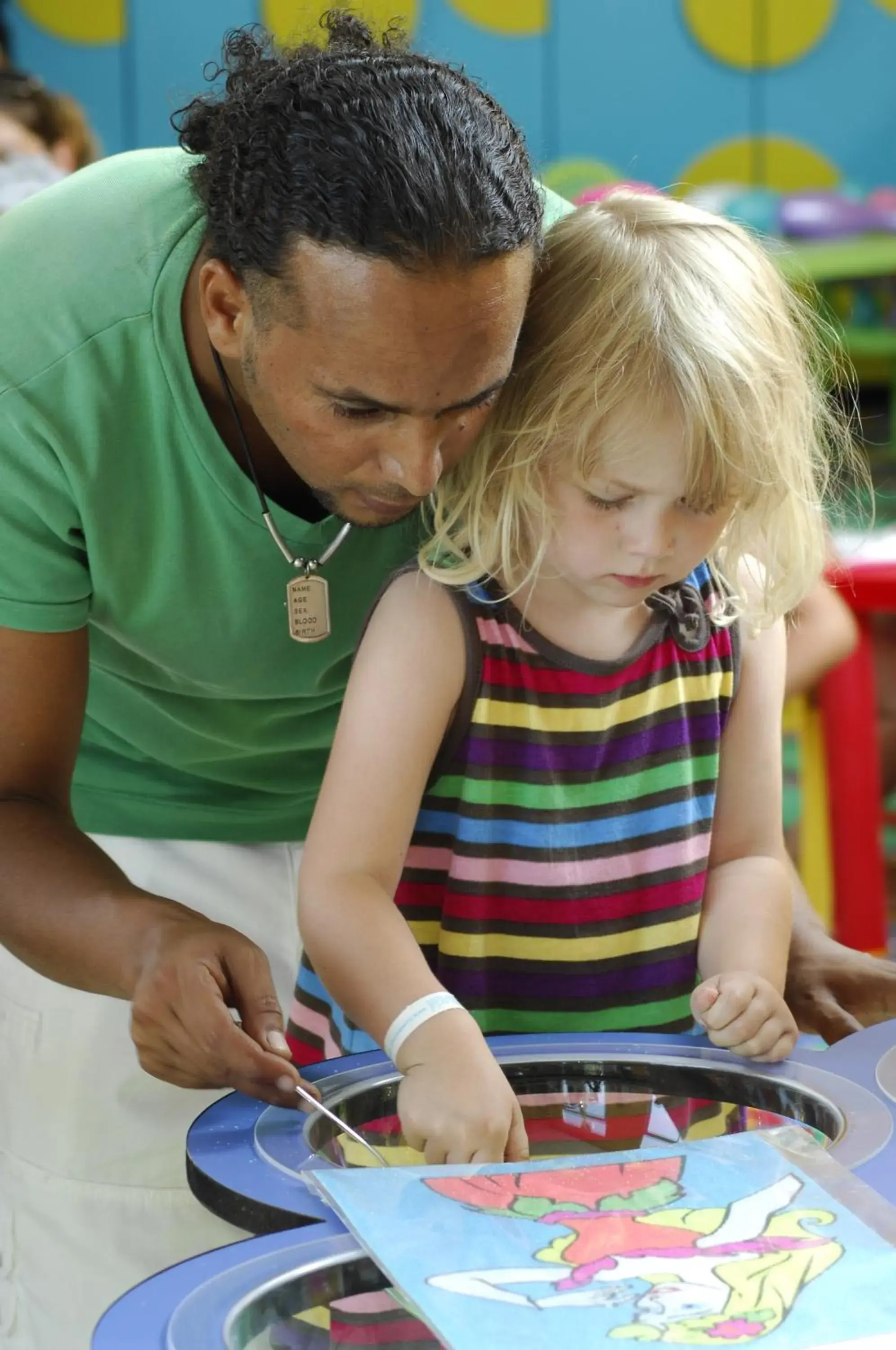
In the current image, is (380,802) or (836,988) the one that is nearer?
(380,802)

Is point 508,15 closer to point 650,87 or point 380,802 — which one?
point 650,87

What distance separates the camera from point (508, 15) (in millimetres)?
4844

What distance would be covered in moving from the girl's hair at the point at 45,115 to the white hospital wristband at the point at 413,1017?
6.84 ft

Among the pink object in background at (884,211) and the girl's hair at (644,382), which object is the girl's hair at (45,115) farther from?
the pink object in background at (884,211)

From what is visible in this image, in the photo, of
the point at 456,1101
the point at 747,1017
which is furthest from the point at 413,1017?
the point at 747,1017

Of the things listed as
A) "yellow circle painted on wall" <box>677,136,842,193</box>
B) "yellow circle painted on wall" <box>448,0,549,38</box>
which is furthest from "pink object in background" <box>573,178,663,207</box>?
"yellow circle painted on wall" <box>677,136,842,193</box>

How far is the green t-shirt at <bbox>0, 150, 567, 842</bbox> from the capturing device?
109 centimetres

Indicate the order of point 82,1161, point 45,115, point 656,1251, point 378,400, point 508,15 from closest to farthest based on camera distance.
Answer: point 656,1251 → point 378,400 → point 82,1161 → point 45,115 → point 508,15

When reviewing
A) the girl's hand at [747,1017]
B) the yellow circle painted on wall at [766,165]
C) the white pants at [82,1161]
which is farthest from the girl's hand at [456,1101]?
→ the yellow circle painted on wall at [766,165]

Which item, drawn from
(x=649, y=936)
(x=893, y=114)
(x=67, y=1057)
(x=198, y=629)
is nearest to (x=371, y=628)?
(x=198, y=629)

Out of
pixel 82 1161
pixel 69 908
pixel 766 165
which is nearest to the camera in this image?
pixel 69 908

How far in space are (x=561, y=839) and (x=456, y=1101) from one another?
1.02 feet

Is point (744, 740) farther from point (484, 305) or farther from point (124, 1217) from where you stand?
point (124, 1217)

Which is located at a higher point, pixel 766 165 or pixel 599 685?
pixel 599 685
